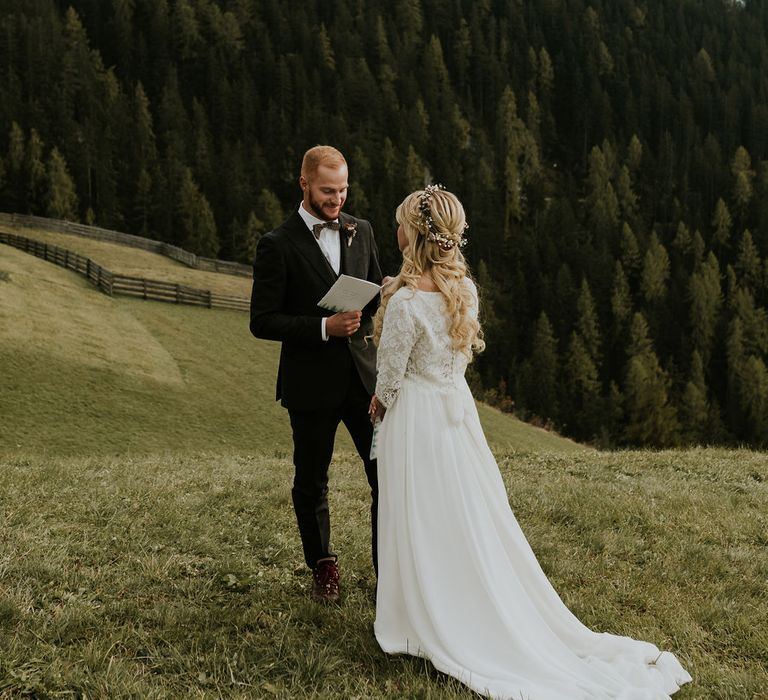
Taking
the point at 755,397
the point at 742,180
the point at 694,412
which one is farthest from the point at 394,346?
the point at 742,180

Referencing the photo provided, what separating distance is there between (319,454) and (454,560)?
4.36 feet

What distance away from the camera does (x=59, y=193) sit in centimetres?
7831

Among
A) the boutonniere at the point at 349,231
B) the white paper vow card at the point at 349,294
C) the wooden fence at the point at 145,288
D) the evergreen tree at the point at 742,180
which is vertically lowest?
the wooden fence at the point at 145,288

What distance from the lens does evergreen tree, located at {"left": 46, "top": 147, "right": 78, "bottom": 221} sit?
255 ft

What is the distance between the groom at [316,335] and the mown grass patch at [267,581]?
702 millimetres

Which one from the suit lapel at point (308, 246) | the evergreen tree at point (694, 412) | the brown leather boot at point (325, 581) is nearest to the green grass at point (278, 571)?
the brown leather boot at point (325, 581)

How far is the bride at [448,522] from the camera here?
4.02 m

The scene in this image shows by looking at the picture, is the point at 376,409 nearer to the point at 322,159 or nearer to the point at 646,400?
the point at 322,159

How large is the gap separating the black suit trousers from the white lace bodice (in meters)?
0.63

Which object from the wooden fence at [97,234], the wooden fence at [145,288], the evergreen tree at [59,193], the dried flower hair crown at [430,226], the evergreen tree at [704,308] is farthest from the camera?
the evergreen tree at [704,308]

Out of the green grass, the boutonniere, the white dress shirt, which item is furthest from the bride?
the white dress shirt

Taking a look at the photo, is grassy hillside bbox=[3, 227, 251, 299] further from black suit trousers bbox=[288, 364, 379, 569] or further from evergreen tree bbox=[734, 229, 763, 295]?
evergreen tree bbox=[734, 229, 763, 295]

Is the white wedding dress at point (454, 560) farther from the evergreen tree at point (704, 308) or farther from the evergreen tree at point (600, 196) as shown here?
the evergreen tree at point (600, 196)

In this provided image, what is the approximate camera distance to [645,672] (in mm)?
3924
